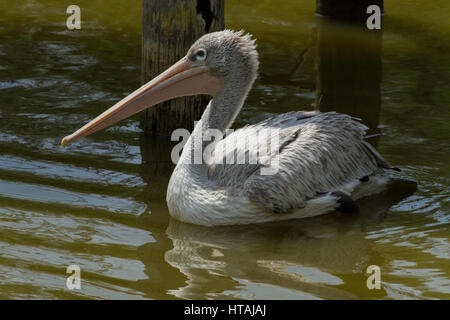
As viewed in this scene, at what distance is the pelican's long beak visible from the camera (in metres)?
5.28

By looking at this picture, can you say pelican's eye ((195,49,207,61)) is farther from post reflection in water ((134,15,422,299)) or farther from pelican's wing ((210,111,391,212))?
post reflection in water ((134,15,422,299))

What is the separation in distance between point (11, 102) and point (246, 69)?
2432 millimetres

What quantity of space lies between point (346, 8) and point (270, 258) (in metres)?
6.04

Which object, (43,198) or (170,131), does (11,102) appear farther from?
(43,198)

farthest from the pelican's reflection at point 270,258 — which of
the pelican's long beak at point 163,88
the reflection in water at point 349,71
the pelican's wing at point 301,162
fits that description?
the reflection in water at point 349,71

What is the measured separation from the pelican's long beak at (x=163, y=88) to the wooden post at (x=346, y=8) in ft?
16.3

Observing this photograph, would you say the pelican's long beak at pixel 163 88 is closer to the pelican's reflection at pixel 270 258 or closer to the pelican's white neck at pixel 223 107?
the pelican's white neck at pixel 223 107

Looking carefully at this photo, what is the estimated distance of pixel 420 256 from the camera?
4598mm

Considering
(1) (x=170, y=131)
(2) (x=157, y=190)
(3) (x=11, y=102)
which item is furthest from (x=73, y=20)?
(2) (x=157, y=190)

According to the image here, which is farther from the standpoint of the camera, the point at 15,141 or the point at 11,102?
the point at 11,102

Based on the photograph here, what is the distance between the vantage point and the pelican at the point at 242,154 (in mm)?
5000

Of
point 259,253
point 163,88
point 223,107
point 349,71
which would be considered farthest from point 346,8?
point 259,253

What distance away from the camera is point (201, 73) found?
5.33 m
